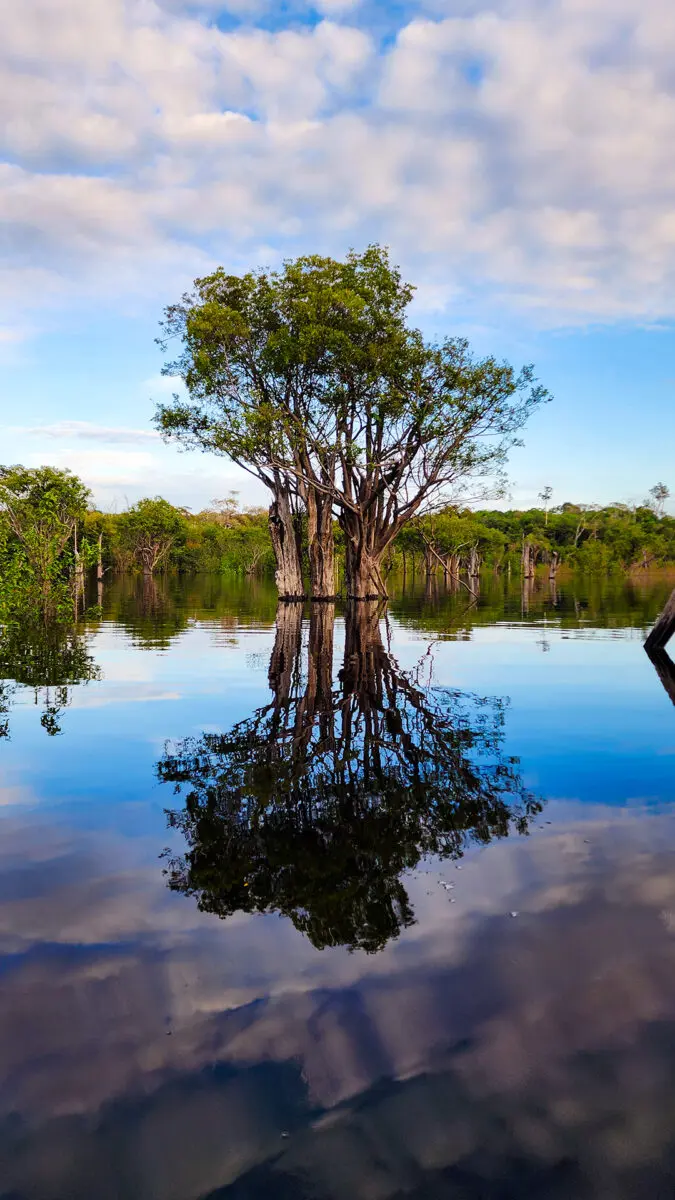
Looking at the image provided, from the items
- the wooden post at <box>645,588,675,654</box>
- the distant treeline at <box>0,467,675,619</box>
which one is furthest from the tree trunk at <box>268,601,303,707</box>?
the distant treeline at <box>0,467,675,619</box>

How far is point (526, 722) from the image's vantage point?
1044cm

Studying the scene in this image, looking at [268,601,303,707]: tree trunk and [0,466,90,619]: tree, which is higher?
[0,466,90,619]: tree

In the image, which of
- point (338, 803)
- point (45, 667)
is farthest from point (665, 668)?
point (45, 667)

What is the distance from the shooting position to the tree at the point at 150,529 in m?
93.3

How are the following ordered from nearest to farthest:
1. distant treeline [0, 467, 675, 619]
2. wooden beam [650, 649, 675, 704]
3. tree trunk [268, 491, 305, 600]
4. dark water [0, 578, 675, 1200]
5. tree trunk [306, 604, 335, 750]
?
1. dark water [0, 578, 675, 1200]
2. tree trunk [306, 604, 335, 750]
3. wooden beam [650, 649, 675, 704]
4. tree trunk [268, 491, 305, 600]
5. distant treeline [0, 467, 675, 619]

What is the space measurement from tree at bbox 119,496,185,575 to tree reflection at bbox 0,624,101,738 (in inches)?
2853

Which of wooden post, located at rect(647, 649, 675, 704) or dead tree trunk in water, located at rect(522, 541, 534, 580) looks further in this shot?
dead tree trunk in water, located at rect(522, 541, 534, 580)

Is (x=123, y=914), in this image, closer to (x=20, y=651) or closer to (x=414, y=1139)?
(x=414, y=1139)

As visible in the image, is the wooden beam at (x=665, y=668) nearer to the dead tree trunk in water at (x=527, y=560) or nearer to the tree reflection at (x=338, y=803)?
the tree reflection at (x=338, y=803)

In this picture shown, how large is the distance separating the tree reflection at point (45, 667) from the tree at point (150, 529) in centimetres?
7248

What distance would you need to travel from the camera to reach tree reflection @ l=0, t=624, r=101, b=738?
1121 centimetres

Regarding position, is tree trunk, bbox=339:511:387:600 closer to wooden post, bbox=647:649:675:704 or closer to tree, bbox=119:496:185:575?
wooden post, bbox=647:649:675:704

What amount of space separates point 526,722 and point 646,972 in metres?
6.61

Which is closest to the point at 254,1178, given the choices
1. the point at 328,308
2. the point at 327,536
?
the point at 328,308
